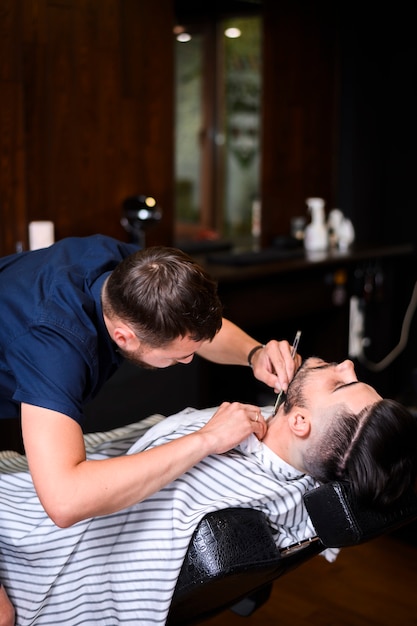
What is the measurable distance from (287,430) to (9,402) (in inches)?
20.9

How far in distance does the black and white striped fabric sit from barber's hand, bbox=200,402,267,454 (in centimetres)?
11

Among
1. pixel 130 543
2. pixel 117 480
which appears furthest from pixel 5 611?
pixel 117 480

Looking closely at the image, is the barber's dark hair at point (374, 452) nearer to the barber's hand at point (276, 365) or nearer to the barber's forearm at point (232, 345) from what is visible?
the barber's hand at point (276, 365)

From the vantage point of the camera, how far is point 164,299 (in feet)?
4.21

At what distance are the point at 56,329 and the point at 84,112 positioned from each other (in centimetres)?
159

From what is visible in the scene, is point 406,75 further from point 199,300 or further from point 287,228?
point 199,300

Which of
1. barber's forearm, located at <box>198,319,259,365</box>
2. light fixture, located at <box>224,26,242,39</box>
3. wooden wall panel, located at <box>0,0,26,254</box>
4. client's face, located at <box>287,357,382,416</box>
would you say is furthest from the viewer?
light fixture, located at <box>224,26,242,39</box>

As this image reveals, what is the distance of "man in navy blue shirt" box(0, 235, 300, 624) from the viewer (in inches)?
49.2

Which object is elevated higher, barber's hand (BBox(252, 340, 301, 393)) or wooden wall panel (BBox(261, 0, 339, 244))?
wooden wall panel (BBox(261, 0, 339, 244))

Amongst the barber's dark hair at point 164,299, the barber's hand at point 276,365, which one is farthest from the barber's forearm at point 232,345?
the barber's dark hair at point 164,299

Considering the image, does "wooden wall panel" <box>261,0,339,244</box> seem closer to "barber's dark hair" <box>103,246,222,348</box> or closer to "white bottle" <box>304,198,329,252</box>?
"white bottle" <box>304,198,329,252</box>

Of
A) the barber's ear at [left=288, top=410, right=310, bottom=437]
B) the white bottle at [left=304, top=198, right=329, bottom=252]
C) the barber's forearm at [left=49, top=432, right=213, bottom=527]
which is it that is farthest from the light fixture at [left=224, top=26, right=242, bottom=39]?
the barber's forearm at [left=49, top=432, right=213, bottom=527]

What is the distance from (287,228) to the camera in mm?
3742

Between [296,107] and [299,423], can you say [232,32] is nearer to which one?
[296,107]
